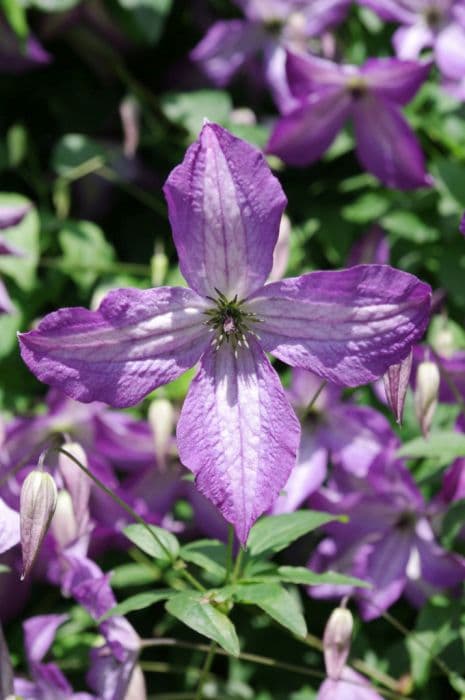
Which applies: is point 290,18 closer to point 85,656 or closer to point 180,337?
point 180,337

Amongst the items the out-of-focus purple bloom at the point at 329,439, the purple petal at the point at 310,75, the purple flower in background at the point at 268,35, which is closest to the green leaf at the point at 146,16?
the purple flower in background at the point at 268,35

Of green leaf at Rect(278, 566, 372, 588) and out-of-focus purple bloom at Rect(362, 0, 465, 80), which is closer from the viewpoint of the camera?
green leaf at Rect(278, 566, 372, 588)

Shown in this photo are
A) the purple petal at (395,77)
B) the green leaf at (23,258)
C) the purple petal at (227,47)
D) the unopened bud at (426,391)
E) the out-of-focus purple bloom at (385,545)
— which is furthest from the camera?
the purple petal at (227,47)

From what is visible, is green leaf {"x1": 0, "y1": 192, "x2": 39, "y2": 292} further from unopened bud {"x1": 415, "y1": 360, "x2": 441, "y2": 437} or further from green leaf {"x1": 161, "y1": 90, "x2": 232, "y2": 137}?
unopened bud {"x1": 415, "y1": 360, "x2": 441, "y2": 437}

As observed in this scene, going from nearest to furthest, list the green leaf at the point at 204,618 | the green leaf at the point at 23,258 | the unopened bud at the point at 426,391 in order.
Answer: the green leaf at the point at 204,618 → the unopened bud at the point at 426,391 → the green leaf at the point at 23,258

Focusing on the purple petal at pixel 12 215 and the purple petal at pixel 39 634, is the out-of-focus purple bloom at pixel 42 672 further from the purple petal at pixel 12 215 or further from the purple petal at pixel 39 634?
the purple petal at pixel 12 215

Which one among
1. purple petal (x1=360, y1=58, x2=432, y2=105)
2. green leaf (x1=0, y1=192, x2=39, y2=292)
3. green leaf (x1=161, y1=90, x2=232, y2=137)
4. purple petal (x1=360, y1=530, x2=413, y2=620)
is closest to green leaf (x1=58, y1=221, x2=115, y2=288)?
green leaf (x1=0, y1=192, x2=39, y2=292)

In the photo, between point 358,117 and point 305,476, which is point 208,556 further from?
point 358,117
